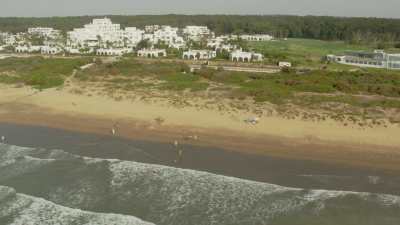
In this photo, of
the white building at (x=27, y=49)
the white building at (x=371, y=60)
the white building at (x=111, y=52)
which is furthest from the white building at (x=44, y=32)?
the white building at (x=371, y=60)

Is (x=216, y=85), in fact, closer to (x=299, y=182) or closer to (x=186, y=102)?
(x=186, y=102)

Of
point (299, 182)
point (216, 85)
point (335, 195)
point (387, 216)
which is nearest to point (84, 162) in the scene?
point (299, 182)

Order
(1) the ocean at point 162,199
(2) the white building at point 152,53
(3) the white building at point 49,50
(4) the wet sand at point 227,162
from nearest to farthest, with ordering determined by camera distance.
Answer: (1) the ocean at point 162,199, (4) the wet sand at point 227,162, (2) the white building at point 152,53, (3) the white building at point 49,50

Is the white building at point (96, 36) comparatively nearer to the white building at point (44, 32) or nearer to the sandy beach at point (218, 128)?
the white building at point (44, 32)

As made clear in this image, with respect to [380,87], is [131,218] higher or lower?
lower

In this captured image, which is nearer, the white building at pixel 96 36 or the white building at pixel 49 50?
the white building at pixel 49 50

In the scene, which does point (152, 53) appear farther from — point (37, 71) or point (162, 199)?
point (162, 199)
